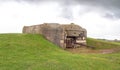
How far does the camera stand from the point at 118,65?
838 inches

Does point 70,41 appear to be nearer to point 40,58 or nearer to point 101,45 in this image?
point 101,45

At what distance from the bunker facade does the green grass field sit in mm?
1401

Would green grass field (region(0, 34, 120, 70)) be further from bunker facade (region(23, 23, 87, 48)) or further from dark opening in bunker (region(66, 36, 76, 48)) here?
dark opening in bunker (region(66, 36, 76, 48))

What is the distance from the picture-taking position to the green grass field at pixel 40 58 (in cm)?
1930

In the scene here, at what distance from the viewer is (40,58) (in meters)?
20.9

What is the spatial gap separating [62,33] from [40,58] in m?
7.33

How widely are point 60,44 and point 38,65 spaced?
8911mm

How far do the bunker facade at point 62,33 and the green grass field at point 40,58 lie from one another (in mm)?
1401

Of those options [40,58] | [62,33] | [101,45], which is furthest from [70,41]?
[40,58]

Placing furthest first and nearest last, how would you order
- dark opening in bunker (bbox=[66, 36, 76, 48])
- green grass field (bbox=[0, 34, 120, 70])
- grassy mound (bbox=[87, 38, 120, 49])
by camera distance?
1. grassy mound (bbox=[87, 38, 120, 49])
2. dark opening in bunker (bbox=[66, 36, 76, 48])
3. green grass field (bbox=[0, 34, 120, 70])

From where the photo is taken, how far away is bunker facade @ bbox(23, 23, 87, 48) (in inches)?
1101

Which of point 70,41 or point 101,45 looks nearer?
point 70,41

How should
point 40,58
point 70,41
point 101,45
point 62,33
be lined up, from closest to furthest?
point 40,58, point 62,33, point 70,41, point 101,45

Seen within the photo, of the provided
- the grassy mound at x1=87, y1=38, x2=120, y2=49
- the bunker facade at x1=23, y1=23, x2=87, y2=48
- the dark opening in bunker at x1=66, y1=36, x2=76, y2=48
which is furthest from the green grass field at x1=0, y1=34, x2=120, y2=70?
the grassy mound at x1=87, y1=38, x2=120, y2=49
